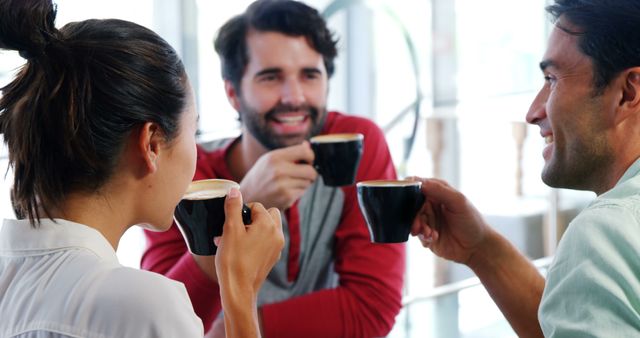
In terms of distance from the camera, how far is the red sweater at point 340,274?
5.26 ft

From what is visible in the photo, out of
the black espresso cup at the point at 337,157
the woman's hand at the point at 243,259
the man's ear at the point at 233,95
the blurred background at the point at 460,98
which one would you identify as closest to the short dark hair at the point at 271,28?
the man's ear at the point at 233,95

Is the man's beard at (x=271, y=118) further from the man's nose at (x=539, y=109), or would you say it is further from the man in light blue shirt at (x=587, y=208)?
the man's nose at (x=539, y=109)

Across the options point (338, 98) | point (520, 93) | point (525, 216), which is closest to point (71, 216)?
point (338, 98)

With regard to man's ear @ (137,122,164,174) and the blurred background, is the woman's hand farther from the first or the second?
the blurred background

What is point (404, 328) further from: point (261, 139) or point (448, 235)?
point (261, 139)

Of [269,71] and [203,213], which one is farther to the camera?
[269,71]

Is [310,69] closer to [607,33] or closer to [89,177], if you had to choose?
[607,33]

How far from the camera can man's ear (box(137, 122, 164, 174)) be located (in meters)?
1.07

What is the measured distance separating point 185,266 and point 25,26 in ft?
2.20

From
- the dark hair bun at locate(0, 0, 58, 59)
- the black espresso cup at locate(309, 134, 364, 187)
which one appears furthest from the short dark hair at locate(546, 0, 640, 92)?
the dark hair bun at locate(0, 0, 58, 59)

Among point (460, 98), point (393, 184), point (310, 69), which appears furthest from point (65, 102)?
point (460, 98)

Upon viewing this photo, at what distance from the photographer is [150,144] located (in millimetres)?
1090

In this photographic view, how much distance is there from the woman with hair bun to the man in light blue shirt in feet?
1.33

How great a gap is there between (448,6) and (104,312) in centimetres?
319
